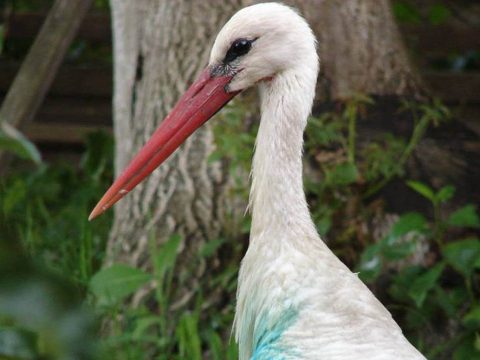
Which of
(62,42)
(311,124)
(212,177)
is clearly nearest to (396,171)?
(311,124)

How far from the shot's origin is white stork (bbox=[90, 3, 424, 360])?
2.70 m

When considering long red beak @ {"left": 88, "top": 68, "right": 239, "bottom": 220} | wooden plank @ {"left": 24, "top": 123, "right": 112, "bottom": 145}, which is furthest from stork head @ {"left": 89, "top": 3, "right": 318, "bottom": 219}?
wooden plank @ {"left": 24, "top": 123, "right": 112, "bottom": 145}

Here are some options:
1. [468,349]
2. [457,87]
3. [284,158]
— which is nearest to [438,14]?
[457,87]

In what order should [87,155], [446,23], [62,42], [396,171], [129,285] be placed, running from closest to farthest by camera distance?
1. [129,285]
2. [396,171]
3. [62,42]
4. [87,155]
5. [446,23]

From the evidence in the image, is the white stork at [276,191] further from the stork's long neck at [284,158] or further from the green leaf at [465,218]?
the green leaf at [465,218]

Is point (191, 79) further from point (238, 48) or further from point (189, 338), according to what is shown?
point (238, 48)

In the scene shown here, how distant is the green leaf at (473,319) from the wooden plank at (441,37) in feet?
11.3

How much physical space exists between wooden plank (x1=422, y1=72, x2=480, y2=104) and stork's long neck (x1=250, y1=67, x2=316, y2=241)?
13.5 feet

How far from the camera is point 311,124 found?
4.21 metres

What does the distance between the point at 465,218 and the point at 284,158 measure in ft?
4.07

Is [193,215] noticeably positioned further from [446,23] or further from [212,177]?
[446,23]

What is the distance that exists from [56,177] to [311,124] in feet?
9.14

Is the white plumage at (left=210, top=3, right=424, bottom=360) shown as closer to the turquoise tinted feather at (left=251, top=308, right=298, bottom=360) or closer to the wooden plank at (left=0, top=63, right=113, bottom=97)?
the turquoise tinted feather at (left=251, top=308, right=298, bottom=360)

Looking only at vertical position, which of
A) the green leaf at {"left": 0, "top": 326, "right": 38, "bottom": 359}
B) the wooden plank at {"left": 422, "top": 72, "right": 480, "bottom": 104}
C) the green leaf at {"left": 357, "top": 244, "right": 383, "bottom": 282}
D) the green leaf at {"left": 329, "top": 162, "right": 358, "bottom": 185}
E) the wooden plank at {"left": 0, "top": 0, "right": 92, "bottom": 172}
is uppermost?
the green leaf at {"left": 0, "top": 326, "right": 38, "bottom": 359}
